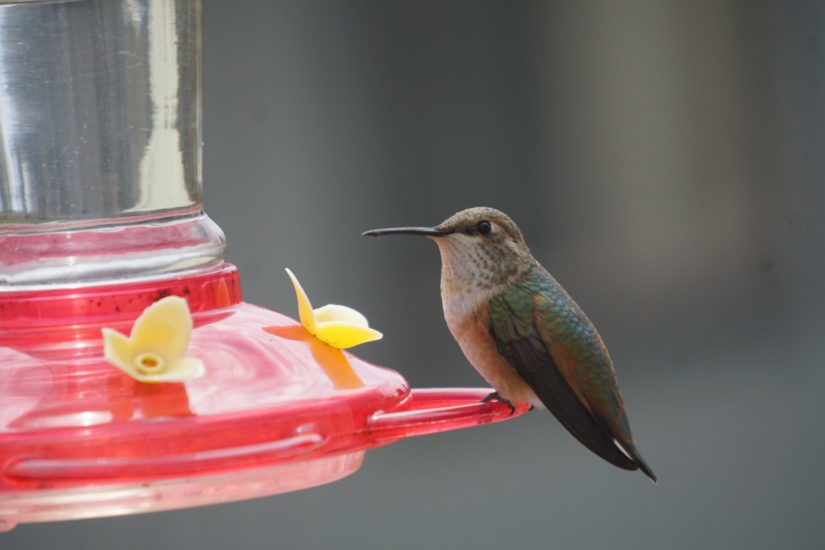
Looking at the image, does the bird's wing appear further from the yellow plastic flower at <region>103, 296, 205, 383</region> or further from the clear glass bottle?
the yellow plastic flower at <region>103, 296, 205, 383</region>

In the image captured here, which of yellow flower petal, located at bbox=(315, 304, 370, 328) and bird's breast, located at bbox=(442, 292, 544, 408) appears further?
bird's breast, located at bbox=(442, 292, 544, 408)

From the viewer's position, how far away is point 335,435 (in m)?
1.88

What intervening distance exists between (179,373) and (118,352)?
92 millimetres

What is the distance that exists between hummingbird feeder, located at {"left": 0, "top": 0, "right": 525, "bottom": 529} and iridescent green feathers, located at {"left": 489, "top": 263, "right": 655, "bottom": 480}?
44 cm

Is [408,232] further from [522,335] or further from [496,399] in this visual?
[522,335]

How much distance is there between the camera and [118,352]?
1.82 meters

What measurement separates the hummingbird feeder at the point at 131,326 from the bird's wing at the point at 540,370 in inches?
16.9

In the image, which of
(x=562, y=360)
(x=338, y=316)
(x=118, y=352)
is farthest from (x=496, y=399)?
(x=118, y=352)

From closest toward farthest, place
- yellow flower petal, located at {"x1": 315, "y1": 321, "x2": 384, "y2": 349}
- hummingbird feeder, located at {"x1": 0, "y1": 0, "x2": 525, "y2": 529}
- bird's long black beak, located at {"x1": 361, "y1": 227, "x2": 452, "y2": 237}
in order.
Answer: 1. hummingbird feeder, located at {"x1": 0, "y1": 0, "x2": 525, "y2": 529}
2. yellow flower petal, located at {"x1": 315, "y1": 321, "x2": 384, "y2": 349}
3. bird's long black beak, located at {"x1": 361, "y1": 227, "x2": 452, "y2": 237}

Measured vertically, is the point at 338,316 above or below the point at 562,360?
above

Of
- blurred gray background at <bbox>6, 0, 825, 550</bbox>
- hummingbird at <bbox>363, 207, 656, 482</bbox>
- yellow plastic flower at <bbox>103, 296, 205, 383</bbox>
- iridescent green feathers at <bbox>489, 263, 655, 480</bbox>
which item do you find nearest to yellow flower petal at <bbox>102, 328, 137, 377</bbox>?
yellow plastic flower at <bbox>103, 296, 205, 383</bbox>

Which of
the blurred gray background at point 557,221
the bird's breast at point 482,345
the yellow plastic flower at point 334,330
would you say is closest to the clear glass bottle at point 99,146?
the yellow plastic flower at point 334,330

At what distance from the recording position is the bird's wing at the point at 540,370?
113 inches

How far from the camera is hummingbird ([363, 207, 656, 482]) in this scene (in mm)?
2924
